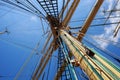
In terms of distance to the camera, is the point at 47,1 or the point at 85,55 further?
the point at 47,1

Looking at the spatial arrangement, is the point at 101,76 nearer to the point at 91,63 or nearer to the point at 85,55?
the point at 91,63

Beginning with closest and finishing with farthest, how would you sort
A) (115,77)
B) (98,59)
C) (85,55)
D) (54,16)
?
(115,77), (98,59), (85,55), (54,16)

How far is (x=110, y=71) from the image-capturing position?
3.28 meters

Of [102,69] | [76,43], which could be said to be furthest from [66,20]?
[102,69]

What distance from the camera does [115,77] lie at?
3.04 meters

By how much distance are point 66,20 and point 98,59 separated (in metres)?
6.97

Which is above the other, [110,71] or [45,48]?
[110,71]

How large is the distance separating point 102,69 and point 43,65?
23.7ft

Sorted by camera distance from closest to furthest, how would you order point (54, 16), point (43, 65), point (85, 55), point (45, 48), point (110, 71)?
point (110, 71), point (85, 55), point (54, 16), point (43, 65), point (45, 48)

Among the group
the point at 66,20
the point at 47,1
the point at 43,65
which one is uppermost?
the point at 47,1

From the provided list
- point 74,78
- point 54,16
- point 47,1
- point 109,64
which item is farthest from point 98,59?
point 54,16

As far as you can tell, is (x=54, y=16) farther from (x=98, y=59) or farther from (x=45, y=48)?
(x=98, y=59)

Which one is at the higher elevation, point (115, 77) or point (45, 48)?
point (115, 77)

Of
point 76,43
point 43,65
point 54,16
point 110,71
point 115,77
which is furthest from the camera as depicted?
point 43,65
